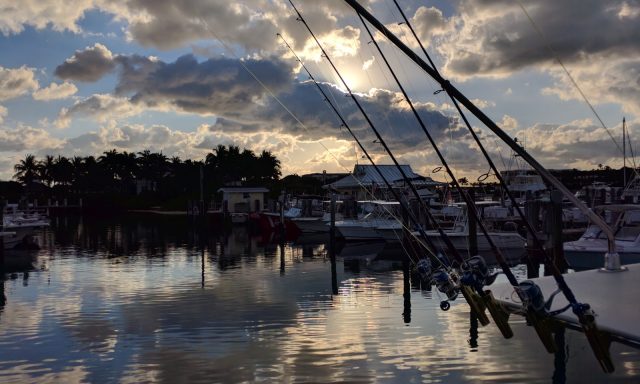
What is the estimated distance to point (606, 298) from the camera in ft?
38.6

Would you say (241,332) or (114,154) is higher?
(114,154)

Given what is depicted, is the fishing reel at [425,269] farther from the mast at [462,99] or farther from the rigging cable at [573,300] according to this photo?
the mast at [462,99]

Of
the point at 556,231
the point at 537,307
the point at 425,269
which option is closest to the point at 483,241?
the point at 556,231

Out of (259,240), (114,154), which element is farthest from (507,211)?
(114,154)

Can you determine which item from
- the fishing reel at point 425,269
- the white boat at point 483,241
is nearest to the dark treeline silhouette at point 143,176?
the white boat at point 483,241

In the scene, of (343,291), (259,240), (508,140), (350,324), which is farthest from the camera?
(259,240)

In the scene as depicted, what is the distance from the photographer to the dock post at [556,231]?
2294cm

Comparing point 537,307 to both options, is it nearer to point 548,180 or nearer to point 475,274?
point 475,274

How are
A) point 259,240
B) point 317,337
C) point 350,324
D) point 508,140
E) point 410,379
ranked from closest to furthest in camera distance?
point 508,140, point 410,379, point 317,337, point 350,324, point 259,240

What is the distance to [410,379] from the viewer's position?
39.1 feet

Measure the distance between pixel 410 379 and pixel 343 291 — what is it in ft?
34.2

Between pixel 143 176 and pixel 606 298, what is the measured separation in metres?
130

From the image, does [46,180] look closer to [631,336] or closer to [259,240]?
[259,240]

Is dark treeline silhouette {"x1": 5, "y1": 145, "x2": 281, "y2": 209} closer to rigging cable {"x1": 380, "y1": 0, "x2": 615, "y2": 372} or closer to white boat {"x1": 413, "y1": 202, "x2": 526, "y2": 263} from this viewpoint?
white boat {"x1": 413, "y1": 202, "x2": 526, "y2": 263}
